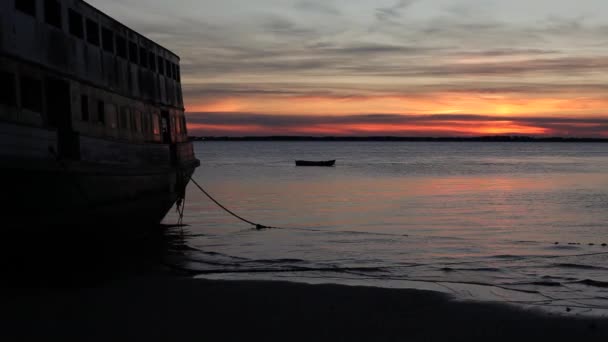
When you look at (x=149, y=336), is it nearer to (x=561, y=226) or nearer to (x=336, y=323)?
(x=336, y=323)

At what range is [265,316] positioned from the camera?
984 centimetres

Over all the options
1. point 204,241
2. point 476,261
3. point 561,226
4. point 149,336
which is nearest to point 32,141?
point 149,336

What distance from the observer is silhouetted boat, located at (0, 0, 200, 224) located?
1194 cm

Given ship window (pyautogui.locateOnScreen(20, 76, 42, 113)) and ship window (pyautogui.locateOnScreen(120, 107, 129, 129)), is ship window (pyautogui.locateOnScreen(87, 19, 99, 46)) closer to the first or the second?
ship window (pyautogui.locateOnScreen(120, 107, 129, 129))

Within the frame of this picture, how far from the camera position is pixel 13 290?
1148 cm

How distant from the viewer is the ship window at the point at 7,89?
38.3 feet

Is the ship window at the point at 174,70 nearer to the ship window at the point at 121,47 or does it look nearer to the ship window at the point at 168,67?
the ship window at the point at 168,67

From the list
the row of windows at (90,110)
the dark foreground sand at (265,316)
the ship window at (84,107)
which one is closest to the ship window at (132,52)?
the row of windows at (90,110)

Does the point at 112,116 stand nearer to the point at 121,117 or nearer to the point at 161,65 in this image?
the point at 121,117

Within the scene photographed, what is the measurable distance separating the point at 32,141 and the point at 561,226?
20535 millimetres

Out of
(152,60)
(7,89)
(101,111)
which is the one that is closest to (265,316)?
(7,89)

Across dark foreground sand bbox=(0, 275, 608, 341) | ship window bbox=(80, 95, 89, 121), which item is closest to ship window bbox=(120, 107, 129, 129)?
ship window bbox=(80, 95, 89, 121)

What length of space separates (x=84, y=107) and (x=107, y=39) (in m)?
2.71

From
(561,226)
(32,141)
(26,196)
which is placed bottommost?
(561,226)
